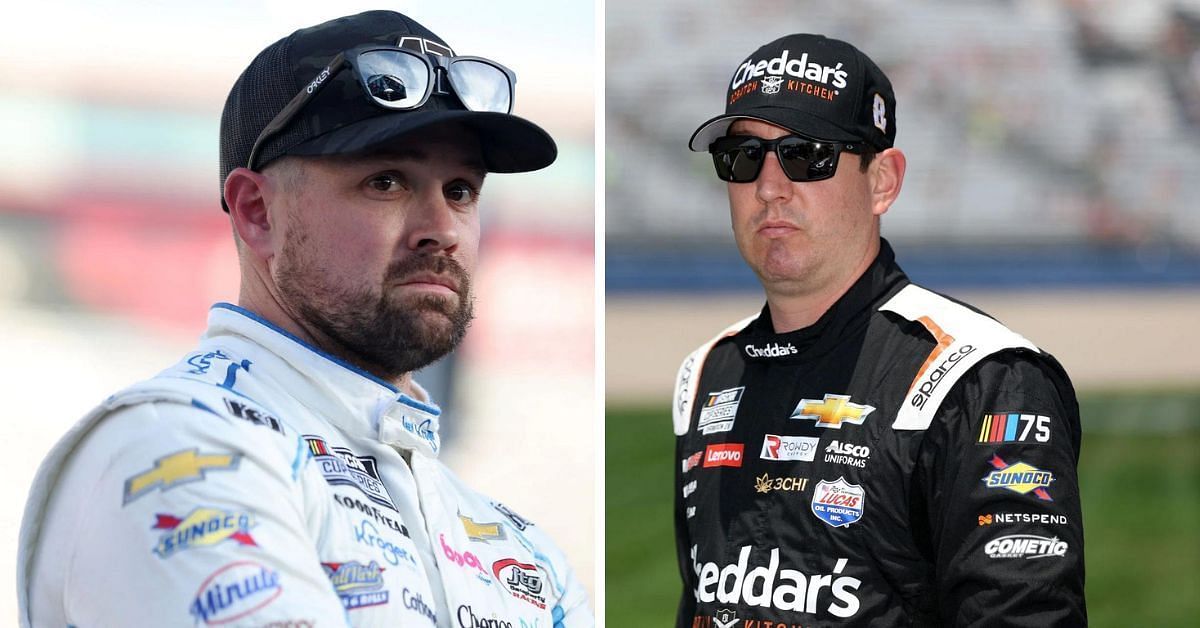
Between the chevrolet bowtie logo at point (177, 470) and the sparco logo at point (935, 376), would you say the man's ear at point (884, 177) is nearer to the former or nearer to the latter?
the sparco logo at point (935, 376)

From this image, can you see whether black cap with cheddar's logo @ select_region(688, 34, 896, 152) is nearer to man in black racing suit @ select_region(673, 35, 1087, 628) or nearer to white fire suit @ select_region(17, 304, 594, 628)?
man in black racing suit @ select_region(673, 35, 1087, 628)

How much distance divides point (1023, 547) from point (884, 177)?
0.86m

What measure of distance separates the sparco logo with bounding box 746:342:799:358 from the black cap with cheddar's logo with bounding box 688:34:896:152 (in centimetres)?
42

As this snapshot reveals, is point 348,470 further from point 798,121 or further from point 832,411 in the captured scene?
point 798,121

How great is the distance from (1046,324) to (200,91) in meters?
9.39

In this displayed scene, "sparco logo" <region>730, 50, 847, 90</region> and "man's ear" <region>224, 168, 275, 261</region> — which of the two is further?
"sparco logo" <region>730, 50, 847, 90</region>

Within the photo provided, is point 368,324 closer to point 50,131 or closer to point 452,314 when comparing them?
point 452,314

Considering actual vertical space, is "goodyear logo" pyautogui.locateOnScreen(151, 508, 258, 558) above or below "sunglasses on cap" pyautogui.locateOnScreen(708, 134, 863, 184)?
below

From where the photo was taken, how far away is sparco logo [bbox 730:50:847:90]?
8.43 feet

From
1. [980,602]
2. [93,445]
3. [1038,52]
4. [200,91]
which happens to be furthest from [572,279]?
[1038,52]

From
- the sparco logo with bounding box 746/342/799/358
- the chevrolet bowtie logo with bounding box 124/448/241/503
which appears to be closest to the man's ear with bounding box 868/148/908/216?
the sparco logo with bounding box 746/342/799/358

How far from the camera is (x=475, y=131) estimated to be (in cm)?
192

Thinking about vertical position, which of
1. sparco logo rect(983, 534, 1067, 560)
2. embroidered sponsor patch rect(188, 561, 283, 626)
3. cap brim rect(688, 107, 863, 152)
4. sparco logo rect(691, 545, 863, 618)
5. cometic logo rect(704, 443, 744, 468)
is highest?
cap brim rect(688, 107, 863, 152)

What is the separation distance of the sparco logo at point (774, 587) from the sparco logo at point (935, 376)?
31cm
